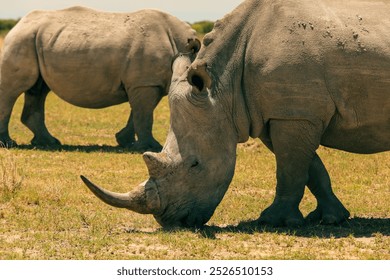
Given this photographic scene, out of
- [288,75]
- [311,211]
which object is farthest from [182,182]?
[311,211]

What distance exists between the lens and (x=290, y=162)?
10.7 meters

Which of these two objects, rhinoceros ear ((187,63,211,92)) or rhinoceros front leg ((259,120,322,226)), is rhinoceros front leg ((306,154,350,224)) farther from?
rhinoceros ear ((187,63,211,92))

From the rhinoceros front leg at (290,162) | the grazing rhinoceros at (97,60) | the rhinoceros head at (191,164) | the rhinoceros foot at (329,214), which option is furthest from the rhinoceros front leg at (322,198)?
the grazing rhinoceros at (97,60)

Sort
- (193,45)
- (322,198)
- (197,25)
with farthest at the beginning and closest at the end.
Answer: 1. (197,25)
2. (322,198)
3. (193,45)

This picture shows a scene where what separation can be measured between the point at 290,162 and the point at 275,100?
0.60m

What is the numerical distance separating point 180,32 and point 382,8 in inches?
298

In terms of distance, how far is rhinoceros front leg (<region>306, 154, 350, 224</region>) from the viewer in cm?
1128

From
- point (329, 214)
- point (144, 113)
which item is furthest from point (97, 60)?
point (329, 214)

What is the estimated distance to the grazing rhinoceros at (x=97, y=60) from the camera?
706 inches

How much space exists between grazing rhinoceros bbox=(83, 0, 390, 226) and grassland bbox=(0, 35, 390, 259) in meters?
0.38

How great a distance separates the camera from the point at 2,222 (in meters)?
11.3

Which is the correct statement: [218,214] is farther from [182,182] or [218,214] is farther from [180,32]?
[180,32]

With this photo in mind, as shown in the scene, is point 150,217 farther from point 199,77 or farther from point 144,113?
point 144,113

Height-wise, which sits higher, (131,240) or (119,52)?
(131,240)
